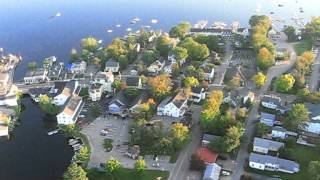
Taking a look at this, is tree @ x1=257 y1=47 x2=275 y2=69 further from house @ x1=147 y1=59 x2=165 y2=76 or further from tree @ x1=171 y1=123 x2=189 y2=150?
tree @ x1=171 y1=123 x2=189 y2=150

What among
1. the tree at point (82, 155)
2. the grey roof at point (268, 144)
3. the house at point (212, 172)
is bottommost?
the tree at point (82, 155)

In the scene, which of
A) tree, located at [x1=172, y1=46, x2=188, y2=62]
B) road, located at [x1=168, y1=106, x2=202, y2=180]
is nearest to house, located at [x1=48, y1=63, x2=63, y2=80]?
tree, located at [x1=172, y1=46, x2=188, y2=62]

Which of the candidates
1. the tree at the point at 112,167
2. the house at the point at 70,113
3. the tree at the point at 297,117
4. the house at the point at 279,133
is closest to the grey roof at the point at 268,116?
the tree at the point at 297,117

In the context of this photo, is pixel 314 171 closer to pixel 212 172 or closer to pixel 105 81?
pixel 212 172

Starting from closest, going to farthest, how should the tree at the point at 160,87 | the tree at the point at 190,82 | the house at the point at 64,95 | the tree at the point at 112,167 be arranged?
1. the tree at the point at 112,167
2. the tree at the point at 160,87
3. the house at the point at 64,95
4. the tree at the point at 190,82

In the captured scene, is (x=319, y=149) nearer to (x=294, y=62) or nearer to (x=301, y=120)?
(x=301, y=120)

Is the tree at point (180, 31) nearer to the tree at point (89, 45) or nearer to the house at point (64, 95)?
the tree at point (89, 45)
